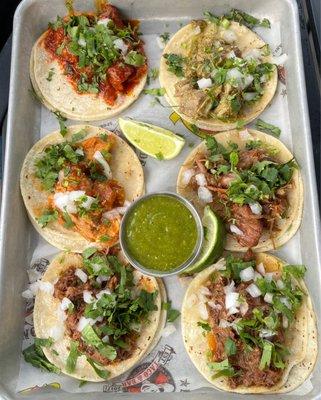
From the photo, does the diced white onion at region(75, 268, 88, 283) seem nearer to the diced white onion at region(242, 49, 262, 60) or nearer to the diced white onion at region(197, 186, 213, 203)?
the diced white onion at region(197, 186, 213, 203)

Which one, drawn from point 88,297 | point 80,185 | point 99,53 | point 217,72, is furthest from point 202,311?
point 99,53

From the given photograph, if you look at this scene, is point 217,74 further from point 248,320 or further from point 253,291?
point 248,320

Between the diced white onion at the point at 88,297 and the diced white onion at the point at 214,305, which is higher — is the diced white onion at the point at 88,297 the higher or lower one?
the lower one

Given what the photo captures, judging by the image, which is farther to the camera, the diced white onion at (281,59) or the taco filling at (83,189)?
the diced white onion at (281,59)

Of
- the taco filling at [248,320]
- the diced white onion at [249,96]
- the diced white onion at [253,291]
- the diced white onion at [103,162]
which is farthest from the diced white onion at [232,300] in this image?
the diced white onion at [249,96]

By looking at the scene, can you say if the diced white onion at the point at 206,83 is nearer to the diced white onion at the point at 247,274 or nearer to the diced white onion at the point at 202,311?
the diced white onion at the point at 247,274

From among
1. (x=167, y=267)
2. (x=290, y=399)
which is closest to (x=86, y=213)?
(x=167, y=267)
